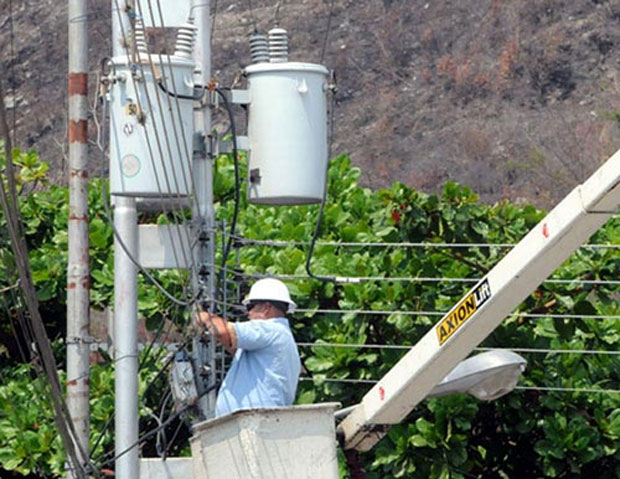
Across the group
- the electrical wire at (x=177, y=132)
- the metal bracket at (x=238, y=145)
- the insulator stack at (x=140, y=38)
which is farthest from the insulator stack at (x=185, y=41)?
the metal bracket at (x=238, y=145)

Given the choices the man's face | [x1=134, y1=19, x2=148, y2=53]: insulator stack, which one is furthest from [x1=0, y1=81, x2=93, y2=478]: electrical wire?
[x1=134, y1=19, x2=148, y2=53]: insulator stack

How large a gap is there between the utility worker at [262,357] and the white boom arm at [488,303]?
0.59 meters

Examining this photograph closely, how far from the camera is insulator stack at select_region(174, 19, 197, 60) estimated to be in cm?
1096

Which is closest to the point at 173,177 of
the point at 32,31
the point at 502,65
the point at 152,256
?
the point at 152,256

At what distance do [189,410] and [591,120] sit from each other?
103 feet

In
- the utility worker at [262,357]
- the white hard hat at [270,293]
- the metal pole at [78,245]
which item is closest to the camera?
the utility worker at [262,357]

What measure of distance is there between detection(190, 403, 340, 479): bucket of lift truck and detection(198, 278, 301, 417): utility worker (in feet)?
1.40

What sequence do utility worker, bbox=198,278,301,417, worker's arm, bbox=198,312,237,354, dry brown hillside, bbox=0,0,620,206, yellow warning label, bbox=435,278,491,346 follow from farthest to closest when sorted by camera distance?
dry brown hillside, bbox=0,0,620,206
yellow warning label, bbox=435,278,491,346
utility worker, bbox=198,278,301,417
worker's arm, bbox=198,312,237,354

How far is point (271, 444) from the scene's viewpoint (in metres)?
9.49

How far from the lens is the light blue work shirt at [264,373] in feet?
33.1

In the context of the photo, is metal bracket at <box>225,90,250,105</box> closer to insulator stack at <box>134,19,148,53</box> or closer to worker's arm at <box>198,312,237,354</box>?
insulator stack at <box>134,19,148,53</box>

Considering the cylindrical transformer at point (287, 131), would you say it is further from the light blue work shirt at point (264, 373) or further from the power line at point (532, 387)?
the power line at point (532, 387)

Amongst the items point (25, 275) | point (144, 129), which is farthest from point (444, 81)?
point (25, 275)

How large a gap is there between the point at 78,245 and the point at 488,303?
3.19 metres
